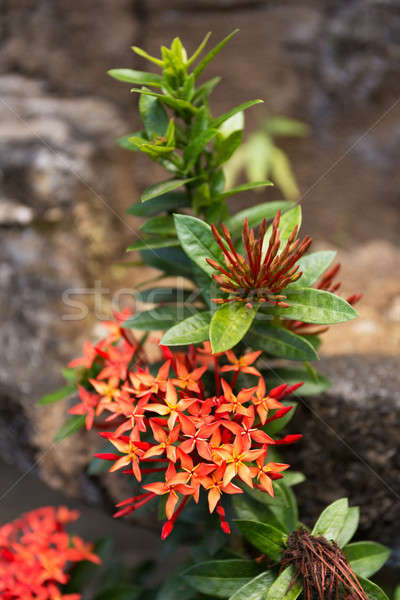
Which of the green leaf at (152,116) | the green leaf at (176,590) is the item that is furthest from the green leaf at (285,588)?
the green leaf at (152,116)

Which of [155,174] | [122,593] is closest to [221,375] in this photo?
[122,593]

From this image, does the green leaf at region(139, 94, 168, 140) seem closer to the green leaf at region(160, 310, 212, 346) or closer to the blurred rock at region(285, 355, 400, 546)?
the green leaf at region(160, 310, 212, 346)

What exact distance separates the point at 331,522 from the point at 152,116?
1.04 m

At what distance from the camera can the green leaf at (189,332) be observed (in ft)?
3.33

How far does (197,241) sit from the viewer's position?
1.08 metres

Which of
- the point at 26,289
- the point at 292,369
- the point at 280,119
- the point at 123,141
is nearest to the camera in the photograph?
the point at 123,141

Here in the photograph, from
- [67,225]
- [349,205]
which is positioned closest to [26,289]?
[67,225]

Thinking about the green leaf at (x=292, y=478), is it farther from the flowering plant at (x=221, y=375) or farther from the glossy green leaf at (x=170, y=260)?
the glossy green leaf at (x=170, y=260)

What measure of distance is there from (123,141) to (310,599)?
1.13 metres

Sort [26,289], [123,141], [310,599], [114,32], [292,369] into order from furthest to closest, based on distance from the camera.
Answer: [114,32] < [26,289] < [292,369] < [123,141] < [310,599]

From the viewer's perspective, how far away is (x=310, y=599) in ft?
3.27

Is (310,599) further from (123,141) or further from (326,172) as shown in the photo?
(326,172)

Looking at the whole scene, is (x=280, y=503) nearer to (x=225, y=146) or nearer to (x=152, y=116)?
(x=225, y=146)

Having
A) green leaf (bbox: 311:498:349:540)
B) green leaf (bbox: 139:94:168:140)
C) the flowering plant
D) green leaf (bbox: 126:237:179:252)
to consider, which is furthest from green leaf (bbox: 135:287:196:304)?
green leaf (bbox: 311:498:349:540)
